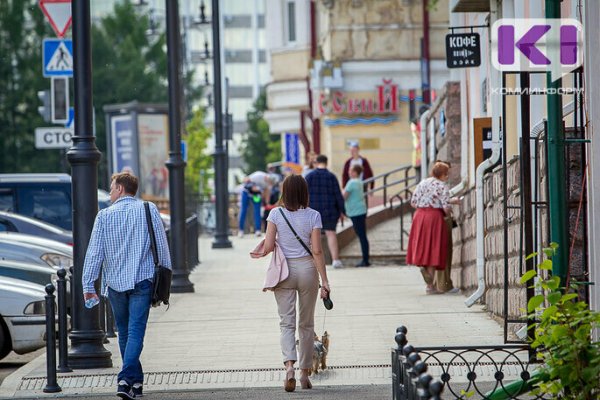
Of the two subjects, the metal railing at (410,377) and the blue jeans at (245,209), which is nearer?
the metal railing at (410,377)

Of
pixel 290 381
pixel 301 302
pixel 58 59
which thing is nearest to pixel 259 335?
pixel 301 302

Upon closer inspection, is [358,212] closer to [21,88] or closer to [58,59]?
[58,59]

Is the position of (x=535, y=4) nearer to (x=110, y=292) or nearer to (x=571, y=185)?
(x=571, y=185)

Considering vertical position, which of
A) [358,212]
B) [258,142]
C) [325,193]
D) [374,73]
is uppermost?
[374,73]

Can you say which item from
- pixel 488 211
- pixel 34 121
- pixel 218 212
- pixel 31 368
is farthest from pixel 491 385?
pixel 34 121

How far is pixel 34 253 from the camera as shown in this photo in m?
18.7

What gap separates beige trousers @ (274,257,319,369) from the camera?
36.3ft

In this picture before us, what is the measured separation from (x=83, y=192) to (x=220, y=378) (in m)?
2.06

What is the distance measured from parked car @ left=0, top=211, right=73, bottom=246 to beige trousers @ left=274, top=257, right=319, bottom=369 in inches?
418

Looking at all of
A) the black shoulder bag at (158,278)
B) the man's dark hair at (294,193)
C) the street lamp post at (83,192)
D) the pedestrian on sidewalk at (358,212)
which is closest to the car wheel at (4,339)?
the street lamp post at (83,192)

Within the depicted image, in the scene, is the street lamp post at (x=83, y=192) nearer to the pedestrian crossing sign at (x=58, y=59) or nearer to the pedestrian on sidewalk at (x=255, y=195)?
the pedestrian crossing sign at (x=58, y=59)

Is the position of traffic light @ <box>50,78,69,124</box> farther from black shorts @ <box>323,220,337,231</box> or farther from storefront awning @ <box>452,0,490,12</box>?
storefront awning @ <box>452,0,490,12</box>

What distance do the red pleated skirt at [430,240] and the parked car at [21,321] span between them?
5954 millimetres

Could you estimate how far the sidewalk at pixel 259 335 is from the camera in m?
11.6
